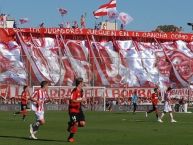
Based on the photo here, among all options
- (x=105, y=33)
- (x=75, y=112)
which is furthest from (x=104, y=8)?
(x=75, y=112)

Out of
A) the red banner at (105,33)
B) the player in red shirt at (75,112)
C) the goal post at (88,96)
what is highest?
the red banner at (105,33)

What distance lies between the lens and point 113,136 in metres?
23.5

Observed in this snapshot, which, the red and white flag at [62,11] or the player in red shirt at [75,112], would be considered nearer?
the player in red shirt at [75,112]

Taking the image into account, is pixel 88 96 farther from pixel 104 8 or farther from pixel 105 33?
pixel 105 33

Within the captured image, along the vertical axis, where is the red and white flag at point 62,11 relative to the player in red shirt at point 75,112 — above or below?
above

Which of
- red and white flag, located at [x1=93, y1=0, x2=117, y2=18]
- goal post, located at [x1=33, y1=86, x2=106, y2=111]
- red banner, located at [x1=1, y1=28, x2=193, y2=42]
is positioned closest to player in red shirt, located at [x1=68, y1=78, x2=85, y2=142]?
goal post, located at [x1=33, y1=86, x2=106, y2=111]

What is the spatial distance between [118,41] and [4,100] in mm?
29372

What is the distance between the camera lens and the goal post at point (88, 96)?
64.4m

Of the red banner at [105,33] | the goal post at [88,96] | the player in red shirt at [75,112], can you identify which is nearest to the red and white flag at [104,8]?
the red banner at [105,33]

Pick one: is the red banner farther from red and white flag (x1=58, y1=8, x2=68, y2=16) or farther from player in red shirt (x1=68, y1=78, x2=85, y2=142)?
player in red shirt (x1=68, y1=78, x2=85, y2=142)

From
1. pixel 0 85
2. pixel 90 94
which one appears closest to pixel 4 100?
pixel 0 85

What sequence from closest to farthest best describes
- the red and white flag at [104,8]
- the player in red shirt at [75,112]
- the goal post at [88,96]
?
the player in red shirt at [75,112] → the goal post at [88,96] → the red and white flag at [104,8]

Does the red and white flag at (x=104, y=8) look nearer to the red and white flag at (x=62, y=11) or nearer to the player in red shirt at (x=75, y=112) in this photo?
the red and white flag at (x=62, y=11)

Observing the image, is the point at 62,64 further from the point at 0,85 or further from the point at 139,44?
the point at 139,44
